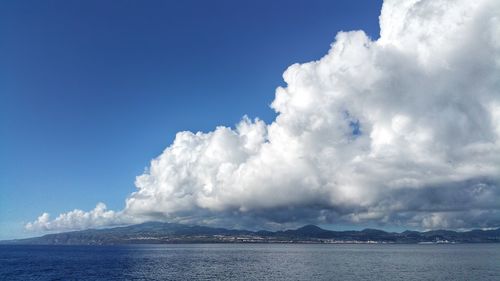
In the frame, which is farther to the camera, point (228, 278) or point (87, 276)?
point (87, 276)

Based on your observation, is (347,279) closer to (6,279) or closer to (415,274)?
(415,274)

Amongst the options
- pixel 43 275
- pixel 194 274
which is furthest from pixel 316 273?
pixel 43 275

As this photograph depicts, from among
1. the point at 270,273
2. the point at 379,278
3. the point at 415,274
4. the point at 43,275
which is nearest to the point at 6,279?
the point at 43,275

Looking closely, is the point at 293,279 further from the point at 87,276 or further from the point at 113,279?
the point at 87,276

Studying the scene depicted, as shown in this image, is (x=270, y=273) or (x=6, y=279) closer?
(x=6, y=279)

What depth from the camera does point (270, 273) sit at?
490ft

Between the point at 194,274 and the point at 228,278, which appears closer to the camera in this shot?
the point at 228,278

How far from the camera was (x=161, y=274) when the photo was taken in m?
150

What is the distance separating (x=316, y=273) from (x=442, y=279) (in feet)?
141

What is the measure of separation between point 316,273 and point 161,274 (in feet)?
193

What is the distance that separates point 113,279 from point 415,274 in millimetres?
A: 110979

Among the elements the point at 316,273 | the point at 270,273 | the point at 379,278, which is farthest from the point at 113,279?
the point at 379,278

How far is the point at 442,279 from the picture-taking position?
437 ft

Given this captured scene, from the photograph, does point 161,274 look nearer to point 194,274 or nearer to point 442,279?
point 194,274
